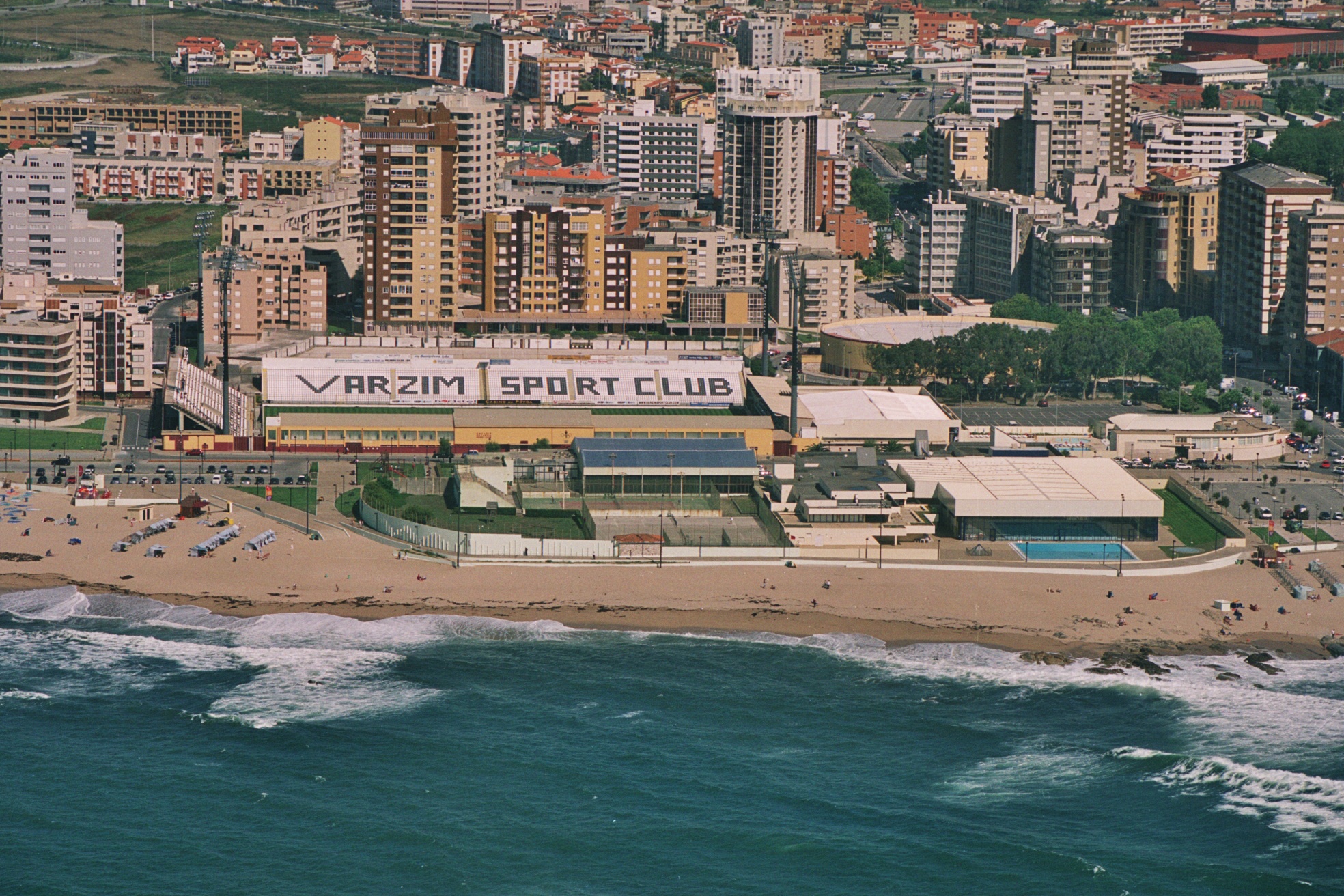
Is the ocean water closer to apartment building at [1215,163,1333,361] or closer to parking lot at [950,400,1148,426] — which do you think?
parking lot at [950,400,1148,426]

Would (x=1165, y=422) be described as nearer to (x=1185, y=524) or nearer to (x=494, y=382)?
(x=1185, y=524)

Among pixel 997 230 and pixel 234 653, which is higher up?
pixel 997 230

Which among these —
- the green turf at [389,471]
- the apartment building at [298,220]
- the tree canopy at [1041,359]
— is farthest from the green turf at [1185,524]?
the apartment building at [298,220]

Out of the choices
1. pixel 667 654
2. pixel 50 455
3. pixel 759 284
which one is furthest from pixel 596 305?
pixel 667 654

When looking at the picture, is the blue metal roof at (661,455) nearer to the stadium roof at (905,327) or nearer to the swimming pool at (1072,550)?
the swimming pool at (1072,550)

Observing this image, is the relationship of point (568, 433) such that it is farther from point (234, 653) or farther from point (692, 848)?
point (692, 848)

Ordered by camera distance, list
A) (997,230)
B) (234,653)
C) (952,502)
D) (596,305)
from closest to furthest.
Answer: (234,653) → (952,502) → (596,305) → (997,230)
